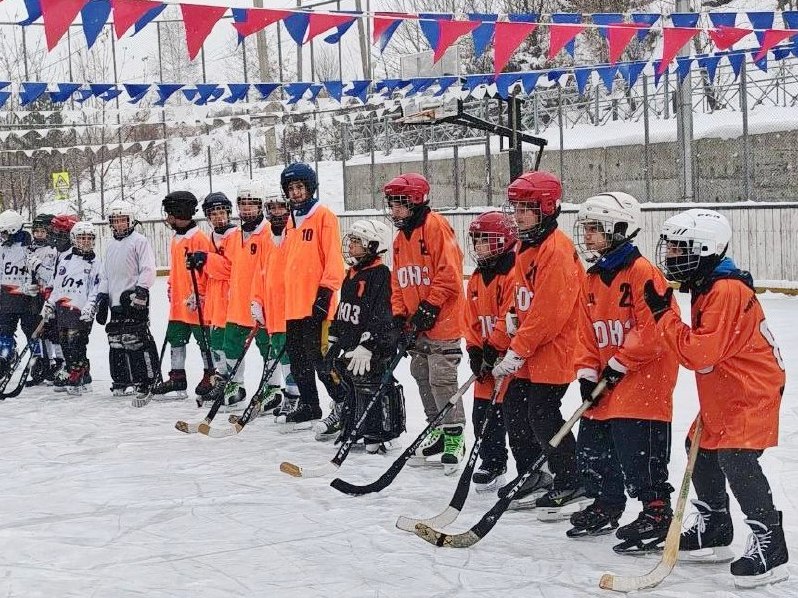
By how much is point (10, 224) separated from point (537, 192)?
18.9 ft

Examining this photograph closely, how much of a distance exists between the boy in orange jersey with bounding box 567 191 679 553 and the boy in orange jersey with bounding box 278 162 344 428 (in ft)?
7.85

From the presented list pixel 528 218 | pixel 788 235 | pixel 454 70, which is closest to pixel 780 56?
pixel 788 235

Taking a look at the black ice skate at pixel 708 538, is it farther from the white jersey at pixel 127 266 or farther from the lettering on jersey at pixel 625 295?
the white jersey at pixel 127 266

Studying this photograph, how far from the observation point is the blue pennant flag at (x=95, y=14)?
6371 mm

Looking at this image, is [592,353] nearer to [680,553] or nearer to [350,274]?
[680,553]

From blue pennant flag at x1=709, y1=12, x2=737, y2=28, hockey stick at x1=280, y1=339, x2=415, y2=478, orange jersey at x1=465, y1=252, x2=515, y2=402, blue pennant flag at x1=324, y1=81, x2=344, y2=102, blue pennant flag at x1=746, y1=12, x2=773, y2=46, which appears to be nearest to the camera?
orange jersey at x1=465, y1=252, x2=515, y2=402

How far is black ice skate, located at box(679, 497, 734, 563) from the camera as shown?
3.82 m

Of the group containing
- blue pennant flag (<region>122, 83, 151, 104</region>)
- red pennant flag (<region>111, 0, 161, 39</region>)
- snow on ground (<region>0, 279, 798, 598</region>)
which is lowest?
snow on ground (<region>0, 279, 798, 598</region>)

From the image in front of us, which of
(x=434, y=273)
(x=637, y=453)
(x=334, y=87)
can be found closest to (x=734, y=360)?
(x=637, y=453)

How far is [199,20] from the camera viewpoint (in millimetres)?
7234

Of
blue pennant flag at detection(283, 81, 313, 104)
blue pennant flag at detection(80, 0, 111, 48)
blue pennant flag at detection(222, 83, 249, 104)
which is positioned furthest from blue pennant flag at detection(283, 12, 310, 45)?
blue pennant flag at detection(222, 83, 249, 104)

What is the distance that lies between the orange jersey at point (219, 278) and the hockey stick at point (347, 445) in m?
2.28

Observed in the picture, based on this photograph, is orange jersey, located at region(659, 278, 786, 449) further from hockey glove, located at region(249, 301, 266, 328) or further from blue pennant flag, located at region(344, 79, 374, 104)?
blue pennant flag, located at region(344, 79, 374, 104)

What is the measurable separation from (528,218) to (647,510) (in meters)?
1.29
